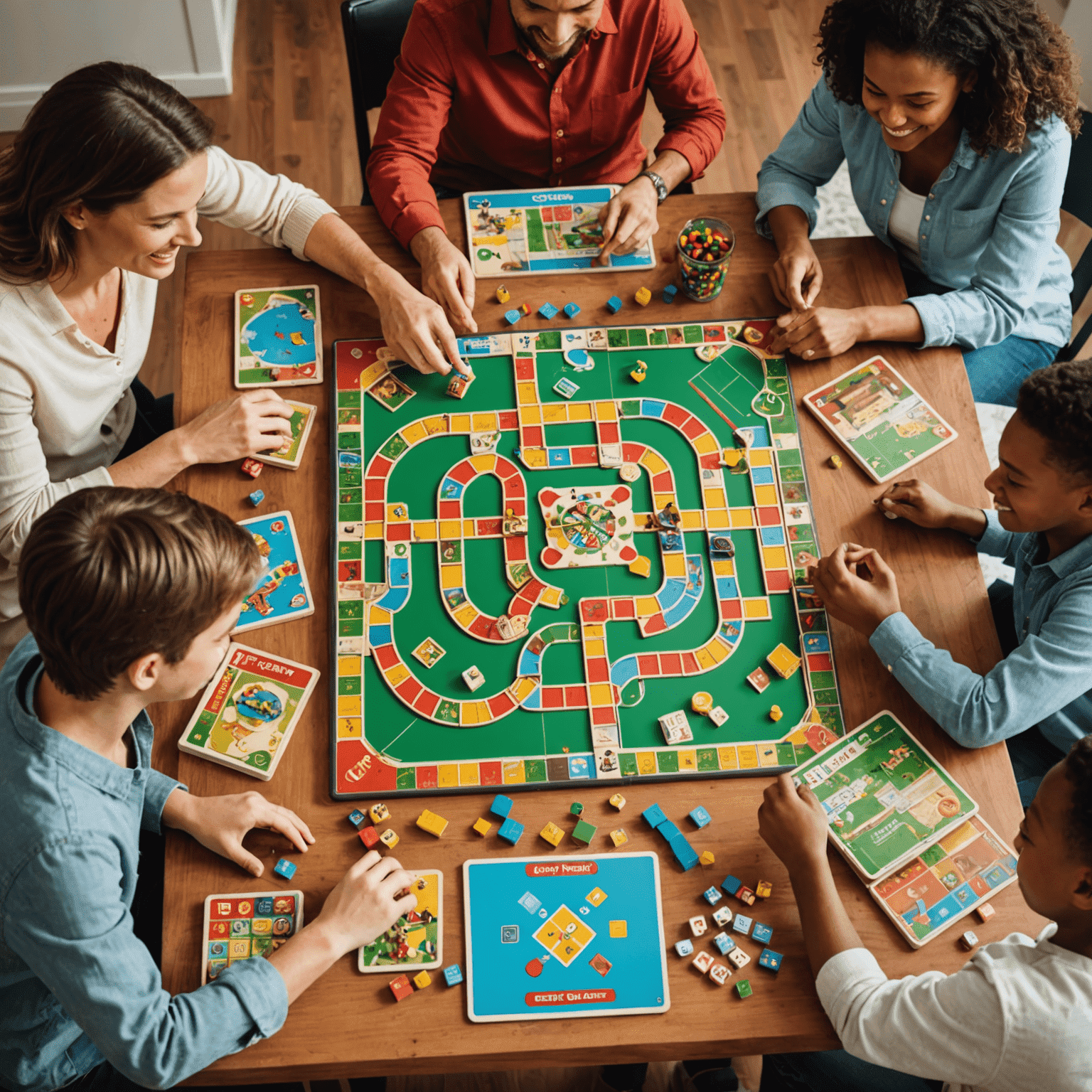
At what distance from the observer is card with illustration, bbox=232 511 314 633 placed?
1.80 m

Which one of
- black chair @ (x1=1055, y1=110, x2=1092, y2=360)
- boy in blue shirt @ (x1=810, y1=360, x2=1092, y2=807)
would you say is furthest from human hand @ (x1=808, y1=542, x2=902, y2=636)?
black chair @ (x1=1055, y1=110, x2=1092, y2=360)

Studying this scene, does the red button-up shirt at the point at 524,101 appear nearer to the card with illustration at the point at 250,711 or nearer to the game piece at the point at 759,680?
the card with illustration at the point at 250,711

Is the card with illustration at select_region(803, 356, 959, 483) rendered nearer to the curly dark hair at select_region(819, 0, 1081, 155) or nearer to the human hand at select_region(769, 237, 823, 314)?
the human hand at select_region(769, 237, 823, 314)

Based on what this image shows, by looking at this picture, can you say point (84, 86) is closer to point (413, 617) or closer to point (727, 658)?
point (413, 617)

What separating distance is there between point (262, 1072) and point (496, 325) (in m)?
1.37

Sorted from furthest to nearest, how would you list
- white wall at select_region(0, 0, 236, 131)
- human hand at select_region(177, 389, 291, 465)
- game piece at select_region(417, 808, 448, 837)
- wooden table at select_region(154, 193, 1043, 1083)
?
white wall at select_region(0, 0, 236, 131) < human hand at select_region(177, 389, 291, 465) < game piece at select_region(417, 808, 448, 837) < wooden table at select_region(154, 193, 1043, 1083)

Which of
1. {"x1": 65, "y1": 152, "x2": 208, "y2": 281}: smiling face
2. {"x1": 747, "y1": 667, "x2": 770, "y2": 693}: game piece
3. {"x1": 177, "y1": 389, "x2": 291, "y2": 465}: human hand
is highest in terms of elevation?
{"x1": 65, "y1": 152, "x2": 208, "y2": 281}: smiling face

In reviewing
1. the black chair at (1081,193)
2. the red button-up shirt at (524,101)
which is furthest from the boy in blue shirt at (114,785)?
the black chair at (1081,193)

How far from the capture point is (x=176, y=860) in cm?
161

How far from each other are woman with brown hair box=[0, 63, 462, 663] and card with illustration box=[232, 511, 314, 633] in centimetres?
15

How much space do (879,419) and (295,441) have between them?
1.11 meters

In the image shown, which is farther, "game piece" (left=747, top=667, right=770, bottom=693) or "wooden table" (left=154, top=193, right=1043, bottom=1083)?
"game piece" (left=747, top=667, right=770, bottom=693)

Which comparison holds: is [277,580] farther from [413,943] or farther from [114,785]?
[413,943]

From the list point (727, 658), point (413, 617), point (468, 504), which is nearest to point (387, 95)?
point (468, 504)
